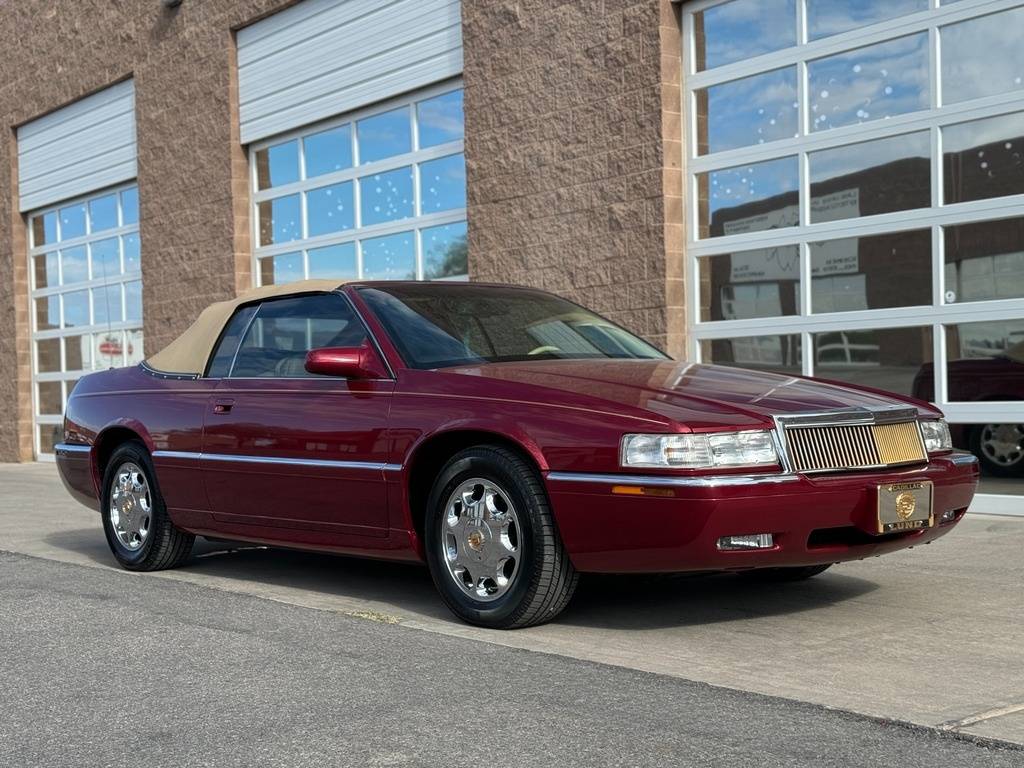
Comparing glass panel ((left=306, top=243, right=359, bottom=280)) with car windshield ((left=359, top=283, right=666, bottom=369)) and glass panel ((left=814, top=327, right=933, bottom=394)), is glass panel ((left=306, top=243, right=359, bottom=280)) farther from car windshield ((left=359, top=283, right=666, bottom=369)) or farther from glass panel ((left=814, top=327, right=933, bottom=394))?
car windshield ((left=359, top=283, right=666, bottom=369))

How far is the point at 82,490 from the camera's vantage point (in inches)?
308

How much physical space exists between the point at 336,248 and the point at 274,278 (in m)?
1.32

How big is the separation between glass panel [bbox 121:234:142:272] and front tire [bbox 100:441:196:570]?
10.9m

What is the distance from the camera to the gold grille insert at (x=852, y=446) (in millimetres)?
4949

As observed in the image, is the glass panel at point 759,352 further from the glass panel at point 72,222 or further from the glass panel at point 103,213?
the glass panel at point 72,222

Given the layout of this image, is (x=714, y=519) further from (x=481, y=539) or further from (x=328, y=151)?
(x=328, y=151)

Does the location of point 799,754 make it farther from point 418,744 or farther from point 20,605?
point 20,605

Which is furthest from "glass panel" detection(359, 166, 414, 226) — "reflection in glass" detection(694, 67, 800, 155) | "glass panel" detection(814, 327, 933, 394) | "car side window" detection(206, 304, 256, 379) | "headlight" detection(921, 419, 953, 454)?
"headlight" detection(921, 419, 953, 454)

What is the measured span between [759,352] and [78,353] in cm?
1217

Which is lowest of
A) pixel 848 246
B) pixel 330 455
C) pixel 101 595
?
pixel 101 595

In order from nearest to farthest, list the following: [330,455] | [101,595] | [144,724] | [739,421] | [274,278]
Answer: [144,724], [739,421], [330,455], [101,595], [274,278]

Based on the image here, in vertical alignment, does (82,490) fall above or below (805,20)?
below

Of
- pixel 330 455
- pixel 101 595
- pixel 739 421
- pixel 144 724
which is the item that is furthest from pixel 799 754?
pixel 101 595

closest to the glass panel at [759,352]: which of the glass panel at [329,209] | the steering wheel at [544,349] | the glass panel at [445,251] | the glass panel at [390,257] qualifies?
the glass panel at [445,251]
